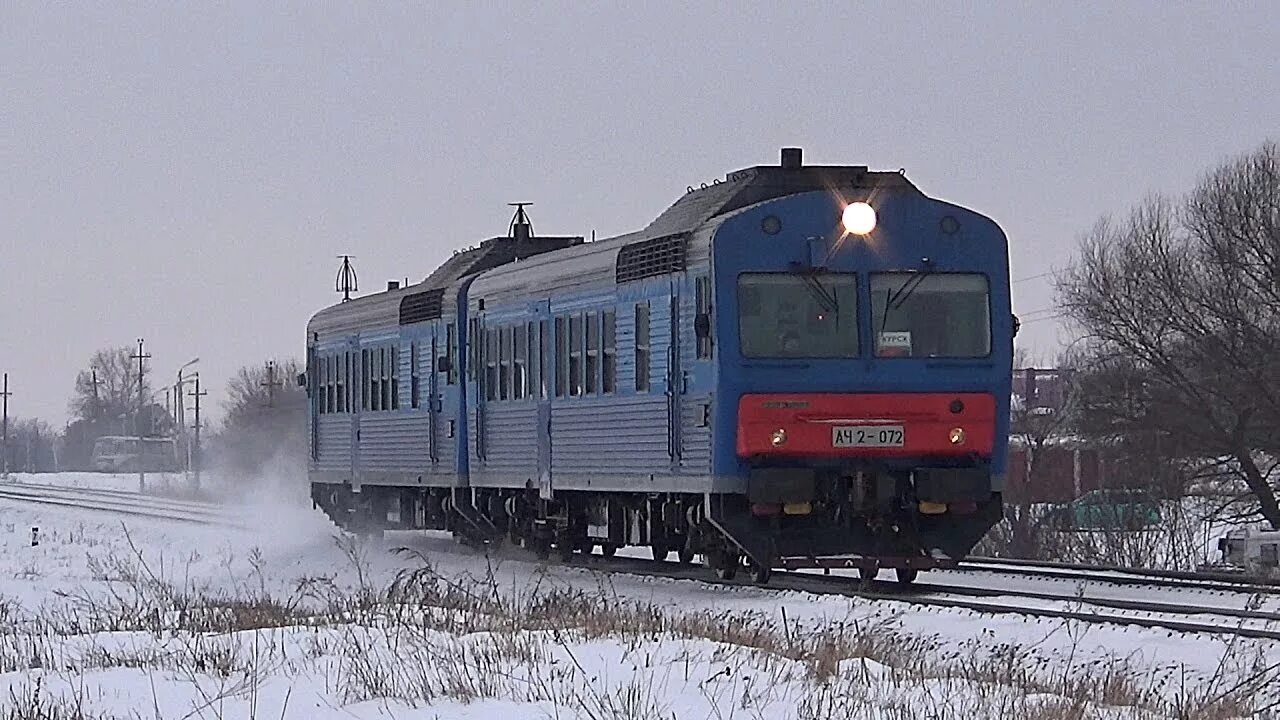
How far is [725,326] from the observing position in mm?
17766

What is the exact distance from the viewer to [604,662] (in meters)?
11.2

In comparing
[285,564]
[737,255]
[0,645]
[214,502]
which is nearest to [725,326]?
[737,255]

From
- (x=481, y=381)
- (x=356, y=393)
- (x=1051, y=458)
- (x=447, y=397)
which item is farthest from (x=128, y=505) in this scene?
(x=481, y=381)

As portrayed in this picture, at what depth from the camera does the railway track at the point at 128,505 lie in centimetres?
4455

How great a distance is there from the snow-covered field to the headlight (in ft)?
9.93

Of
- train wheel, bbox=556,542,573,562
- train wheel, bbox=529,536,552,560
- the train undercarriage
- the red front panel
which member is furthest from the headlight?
train wheel, bbox=529,536,552,560

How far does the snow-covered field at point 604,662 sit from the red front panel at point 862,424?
1.24 meters

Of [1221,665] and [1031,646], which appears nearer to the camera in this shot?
[1221,665]

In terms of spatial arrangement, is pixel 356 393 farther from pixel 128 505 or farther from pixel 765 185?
pixel 128 505

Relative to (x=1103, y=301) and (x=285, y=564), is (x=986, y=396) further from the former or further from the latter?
(x=1103, y=301)

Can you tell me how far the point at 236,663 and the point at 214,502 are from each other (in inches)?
2033

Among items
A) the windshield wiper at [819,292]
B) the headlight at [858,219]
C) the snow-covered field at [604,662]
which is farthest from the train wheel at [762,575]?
the headlight at [858,219]

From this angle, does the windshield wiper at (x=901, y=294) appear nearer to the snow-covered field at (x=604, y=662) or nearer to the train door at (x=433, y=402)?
the snow-covered field at (x=604, y=662)

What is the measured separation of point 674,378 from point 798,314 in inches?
49.2
